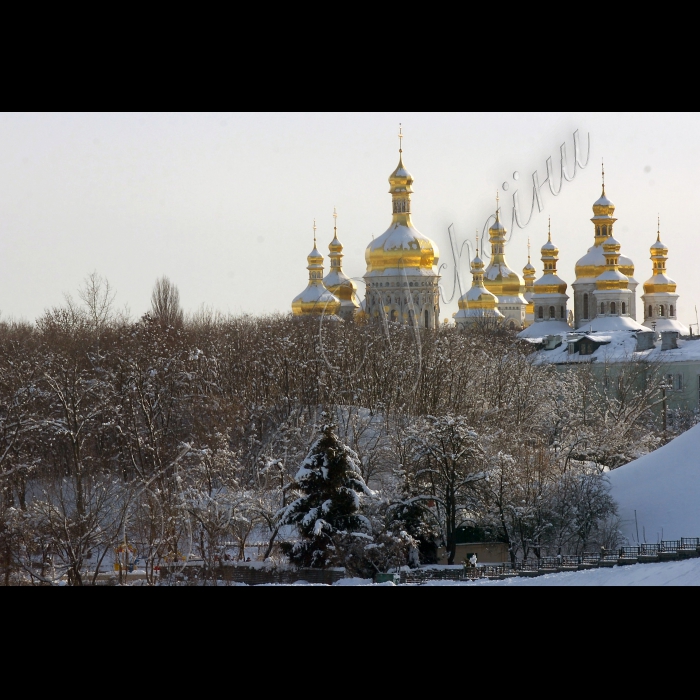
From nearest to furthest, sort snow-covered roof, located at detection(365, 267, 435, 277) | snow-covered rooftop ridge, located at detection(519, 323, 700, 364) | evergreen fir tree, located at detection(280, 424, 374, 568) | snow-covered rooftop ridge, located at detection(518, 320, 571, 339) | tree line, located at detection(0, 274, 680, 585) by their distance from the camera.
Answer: evergreen fir tree, located at detection(280, 424, 374, 568), tree line, located at detection(0, 274, 680, 585), snow-covered rooftop ridge, located at detection(519, 323, 700, 364), snow-covered roof, located at detection(365, 267, 435, 277), snow-covered rooftop ridge, located at detection(518, 320, 571, 339)

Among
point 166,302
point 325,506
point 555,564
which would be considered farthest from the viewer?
point 166,302

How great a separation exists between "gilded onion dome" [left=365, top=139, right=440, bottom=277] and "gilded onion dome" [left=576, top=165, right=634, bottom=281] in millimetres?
10570

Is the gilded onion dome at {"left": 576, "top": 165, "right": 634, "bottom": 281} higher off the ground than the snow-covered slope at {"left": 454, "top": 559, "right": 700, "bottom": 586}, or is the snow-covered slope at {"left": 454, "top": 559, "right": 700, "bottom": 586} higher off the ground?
the gilded onion dome at {"left": 576, "top": 165, "right": 634, "bottom": 281}

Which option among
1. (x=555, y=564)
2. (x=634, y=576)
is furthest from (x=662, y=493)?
(x=634, y=576)

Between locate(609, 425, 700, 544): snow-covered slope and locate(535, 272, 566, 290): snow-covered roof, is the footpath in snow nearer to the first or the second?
locate(609, 425, 700, 544): snow-covered slope

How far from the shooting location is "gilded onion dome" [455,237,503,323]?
84.9 metres

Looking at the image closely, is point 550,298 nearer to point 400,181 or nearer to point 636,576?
point 400,181

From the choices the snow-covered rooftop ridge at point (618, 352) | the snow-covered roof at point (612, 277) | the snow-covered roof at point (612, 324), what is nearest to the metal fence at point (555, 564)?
the snow-covered rooftop ridge at point (618, 352)

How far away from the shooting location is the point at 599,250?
81.9 metres

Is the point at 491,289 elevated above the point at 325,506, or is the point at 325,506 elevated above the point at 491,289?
the point at 491,289

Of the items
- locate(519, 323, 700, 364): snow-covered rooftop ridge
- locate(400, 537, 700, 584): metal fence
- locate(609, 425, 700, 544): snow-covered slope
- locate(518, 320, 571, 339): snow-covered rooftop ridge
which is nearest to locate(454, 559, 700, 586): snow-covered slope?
locate(400, 537, 700, 584): metal fence

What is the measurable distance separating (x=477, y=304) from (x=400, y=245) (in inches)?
460

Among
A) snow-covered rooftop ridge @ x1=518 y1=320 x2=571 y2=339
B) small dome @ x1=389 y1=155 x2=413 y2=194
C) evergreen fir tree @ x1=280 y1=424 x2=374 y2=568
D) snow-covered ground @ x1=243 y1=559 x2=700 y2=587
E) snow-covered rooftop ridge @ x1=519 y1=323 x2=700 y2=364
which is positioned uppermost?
small dome @ x1=389 y1=155 x2=413 y2=194
